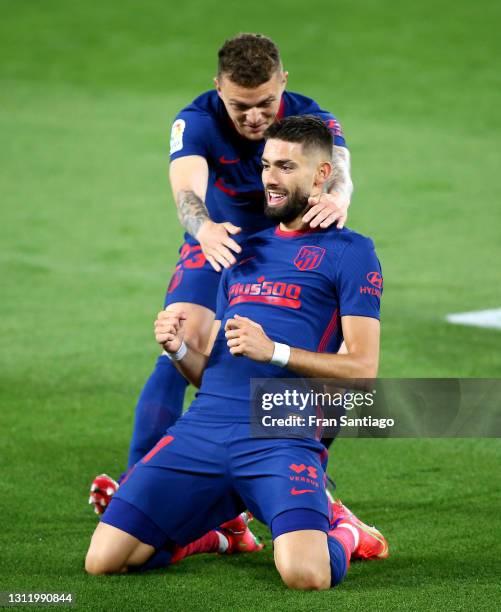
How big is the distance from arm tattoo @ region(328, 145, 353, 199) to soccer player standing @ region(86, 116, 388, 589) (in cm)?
21

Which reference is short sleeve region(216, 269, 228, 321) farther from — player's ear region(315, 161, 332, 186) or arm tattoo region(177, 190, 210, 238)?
player's ear region(315, 161, 332, 186)

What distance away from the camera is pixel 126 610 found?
4.17 metres

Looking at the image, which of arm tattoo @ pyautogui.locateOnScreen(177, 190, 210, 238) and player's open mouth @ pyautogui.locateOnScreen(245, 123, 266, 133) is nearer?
arm tattoo @ pyautogui.locateOnScreen(177, 190, 210, 238)

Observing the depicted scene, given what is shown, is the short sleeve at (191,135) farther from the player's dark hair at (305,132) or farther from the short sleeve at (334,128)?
the player's dark hair at (305,132)

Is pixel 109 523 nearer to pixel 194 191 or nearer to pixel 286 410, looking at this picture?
pixel 286 410

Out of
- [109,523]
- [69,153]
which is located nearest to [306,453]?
[109,523]

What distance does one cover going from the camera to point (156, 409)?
5695 millimetres

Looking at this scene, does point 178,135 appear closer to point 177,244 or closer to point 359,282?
point 359,282

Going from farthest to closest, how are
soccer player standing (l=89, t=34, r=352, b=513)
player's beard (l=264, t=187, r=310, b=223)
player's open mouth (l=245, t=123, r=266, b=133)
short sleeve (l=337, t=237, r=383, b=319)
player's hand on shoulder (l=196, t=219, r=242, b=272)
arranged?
1. player's open mouth (l=245, t=123, r=266, b=133)
2. soccer player standing (l=89, t=34, r=352, b=513)
3. player's beard (l=264, t=187, r=310, b=223)
4. player's hand on shoulder (l=196, t=219, r=242, b=272)
5. short sleeve (l=337, t=237, r=383, b=319)

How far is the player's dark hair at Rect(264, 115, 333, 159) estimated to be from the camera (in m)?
5.04

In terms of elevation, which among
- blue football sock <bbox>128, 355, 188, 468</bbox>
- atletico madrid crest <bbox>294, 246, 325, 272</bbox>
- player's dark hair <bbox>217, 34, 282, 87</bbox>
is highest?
player's dark hair <bbox>217, 34, 282, 87</bbox>

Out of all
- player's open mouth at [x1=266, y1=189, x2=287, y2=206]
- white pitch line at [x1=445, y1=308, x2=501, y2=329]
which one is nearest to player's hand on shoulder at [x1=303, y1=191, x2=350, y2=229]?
player's open mouth at [x1=266, y1=189, x2=287, y2=206]

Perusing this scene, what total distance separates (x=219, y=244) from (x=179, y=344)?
420mm

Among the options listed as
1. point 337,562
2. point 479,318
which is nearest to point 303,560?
point 337,562
